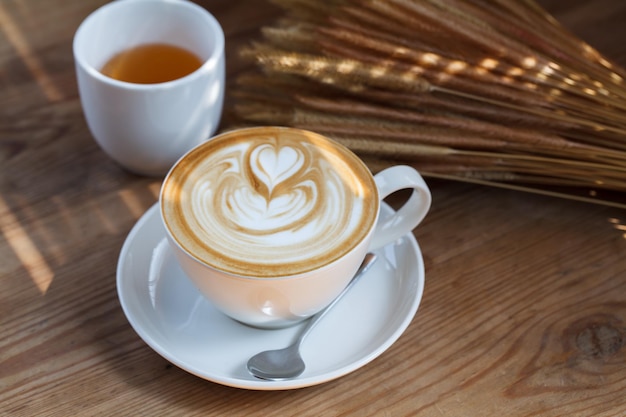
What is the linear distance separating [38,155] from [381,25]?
46cm

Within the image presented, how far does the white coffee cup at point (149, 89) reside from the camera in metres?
0.93

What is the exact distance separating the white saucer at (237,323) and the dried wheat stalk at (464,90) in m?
0.14

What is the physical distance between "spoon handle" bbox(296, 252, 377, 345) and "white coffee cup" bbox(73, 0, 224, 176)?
0.27 m

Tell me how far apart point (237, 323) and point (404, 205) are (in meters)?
0.21

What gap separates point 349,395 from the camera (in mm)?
788

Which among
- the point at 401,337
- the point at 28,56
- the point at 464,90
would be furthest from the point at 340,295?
the point at 28,56

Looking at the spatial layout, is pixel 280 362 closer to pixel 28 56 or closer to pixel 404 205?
pixel 404 205

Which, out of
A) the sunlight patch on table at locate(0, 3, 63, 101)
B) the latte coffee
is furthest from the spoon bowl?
the sunlight patch on table at locate(0, 3, 63, 101)

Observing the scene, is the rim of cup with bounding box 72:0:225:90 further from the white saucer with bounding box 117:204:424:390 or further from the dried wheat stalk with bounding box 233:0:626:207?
the white saucer with bounding box 117:204:424:390

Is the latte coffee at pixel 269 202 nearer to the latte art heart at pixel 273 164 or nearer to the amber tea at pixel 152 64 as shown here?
the latte art heart at pixel 273 164

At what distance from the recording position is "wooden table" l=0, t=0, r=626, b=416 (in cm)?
78

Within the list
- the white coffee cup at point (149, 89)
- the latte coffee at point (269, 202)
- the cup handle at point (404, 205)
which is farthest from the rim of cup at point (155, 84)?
the cup handle at point (404, 205)

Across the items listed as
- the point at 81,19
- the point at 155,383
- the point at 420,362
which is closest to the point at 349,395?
the point at 420,362

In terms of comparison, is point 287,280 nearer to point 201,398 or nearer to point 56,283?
point 201,398
